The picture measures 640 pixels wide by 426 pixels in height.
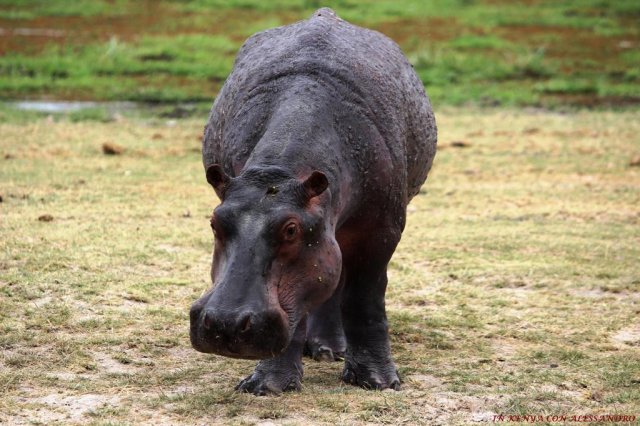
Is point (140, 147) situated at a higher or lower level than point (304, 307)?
lower

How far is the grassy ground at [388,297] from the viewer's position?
5.85 m

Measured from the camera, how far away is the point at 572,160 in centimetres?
1394

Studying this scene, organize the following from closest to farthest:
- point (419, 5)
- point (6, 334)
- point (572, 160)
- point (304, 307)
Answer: point (304, 307), point (6, 334), point (572, 160), point (419, 5)

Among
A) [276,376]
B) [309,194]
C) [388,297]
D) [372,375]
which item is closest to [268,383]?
[276,376]

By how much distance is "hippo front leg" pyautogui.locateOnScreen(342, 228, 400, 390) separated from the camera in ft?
20.4

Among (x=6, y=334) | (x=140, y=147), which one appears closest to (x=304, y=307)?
(x=6, y=334)

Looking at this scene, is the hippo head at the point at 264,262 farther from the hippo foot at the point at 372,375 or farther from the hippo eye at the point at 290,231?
the hippo foot at the point at 372,375

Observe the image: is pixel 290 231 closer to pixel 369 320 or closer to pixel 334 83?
pixel 334 83

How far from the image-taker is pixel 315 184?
17.4 ft

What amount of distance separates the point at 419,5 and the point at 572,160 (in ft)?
57.6

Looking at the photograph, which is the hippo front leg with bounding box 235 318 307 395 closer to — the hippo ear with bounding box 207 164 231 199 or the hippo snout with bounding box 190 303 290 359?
the hippo snout with bounding box 190 303 290 359

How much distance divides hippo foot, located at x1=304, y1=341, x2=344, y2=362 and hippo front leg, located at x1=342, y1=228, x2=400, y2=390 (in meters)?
0.50

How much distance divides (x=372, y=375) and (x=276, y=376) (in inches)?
23.4

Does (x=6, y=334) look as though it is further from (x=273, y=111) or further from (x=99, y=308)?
(x=273, y=111)
